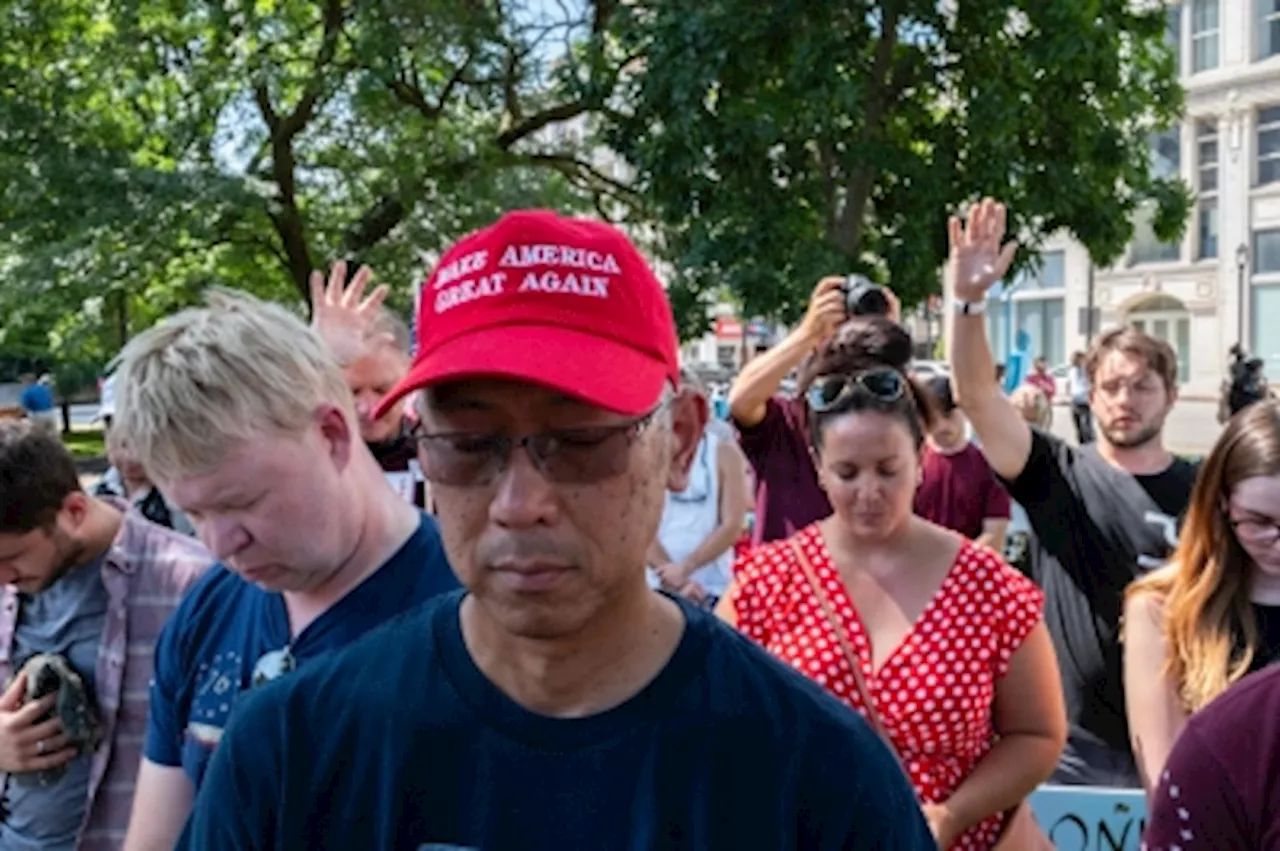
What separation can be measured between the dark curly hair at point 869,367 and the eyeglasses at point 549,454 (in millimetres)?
1620

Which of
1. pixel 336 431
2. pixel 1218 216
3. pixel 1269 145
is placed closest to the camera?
pixel 336 431

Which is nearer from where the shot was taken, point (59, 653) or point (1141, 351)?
point (59, 653)

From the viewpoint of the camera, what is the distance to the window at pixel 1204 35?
4369 centimetres

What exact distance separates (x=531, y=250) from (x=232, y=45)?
13.9 metres

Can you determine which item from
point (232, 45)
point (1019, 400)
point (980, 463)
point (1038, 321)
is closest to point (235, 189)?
point (232, 45)

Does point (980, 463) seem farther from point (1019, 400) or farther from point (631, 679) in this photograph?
point (1019, 400)

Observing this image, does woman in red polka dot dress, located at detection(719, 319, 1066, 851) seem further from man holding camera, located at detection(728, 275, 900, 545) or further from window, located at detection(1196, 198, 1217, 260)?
window, located at detection(1196, 198, 1217, 260)

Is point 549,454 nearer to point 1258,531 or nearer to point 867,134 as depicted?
point 1258,531

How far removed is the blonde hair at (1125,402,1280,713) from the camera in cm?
280

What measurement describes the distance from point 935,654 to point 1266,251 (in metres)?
44.5

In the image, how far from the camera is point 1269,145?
1681 inches

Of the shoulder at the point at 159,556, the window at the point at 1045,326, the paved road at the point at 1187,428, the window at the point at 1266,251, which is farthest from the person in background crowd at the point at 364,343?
the window at the point at 1045,326

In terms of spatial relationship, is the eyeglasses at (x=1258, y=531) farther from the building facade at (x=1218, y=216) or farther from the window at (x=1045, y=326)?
the window at (x=1045, y=326)

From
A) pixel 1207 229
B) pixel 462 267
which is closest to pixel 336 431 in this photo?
pixel 462 267
